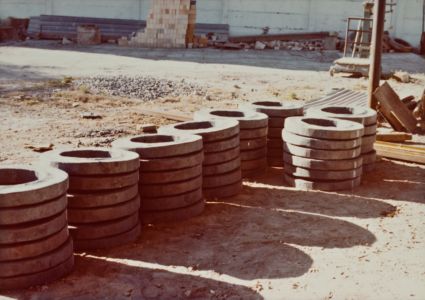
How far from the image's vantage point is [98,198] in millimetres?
5551

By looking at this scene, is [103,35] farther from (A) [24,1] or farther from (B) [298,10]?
(B) [298,10]

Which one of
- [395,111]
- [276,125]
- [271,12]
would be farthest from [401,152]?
[271,12]

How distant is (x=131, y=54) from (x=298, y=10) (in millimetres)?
10155

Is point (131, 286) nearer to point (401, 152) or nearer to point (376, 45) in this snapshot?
point (401, 152)

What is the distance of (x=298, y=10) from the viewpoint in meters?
30.5

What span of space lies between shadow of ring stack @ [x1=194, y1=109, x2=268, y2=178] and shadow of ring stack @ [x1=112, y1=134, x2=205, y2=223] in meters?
1.59

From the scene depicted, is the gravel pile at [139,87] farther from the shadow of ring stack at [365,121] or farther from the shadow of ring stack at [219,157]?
the shadow of ring stack at [219,157]

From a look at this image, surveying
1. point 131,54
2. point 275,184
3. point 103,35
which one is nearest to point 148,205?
point 275,184

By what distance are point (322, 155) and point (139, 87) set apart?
27.7 ft

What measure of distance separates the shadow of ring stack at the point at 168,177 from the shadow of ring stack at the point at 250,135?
5.21 feet

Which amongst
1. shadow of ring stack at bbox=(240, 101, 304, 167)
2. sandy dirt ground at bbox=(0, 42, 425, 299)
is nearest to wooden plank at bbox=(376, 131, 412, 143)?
sandy dirt ground at bbox=(0, 42, 425, 299)

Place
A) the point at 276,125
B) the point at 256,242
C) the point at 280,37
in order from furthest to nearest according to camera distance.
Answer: the point at 280,37, the point at 276,125, the point at 256,242

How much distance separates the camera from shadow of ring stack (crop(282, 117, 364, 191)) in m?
Answer: 7.76

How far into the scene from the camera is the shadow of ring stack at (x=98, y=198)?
18.1ft
